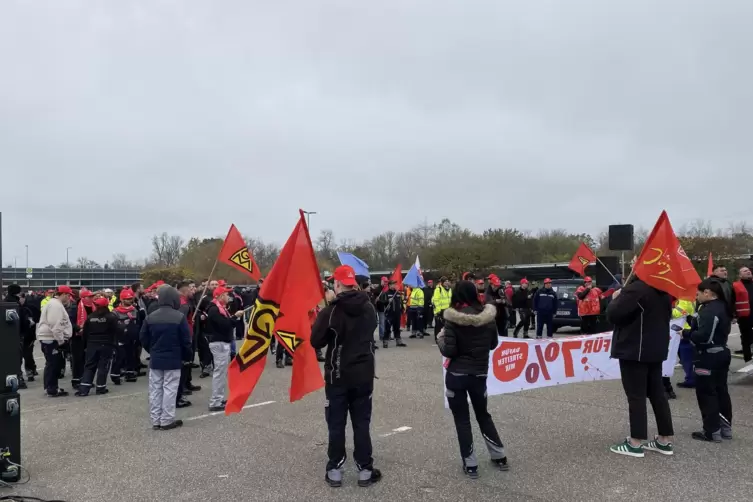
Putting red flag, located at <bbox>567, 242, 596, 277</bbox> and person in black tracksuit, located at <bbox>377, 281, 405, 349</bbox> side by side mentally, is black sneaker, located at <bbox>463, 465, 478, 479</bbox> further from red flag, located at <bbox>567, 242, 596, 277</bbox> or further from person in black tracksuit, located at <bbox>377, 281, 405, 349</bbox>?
red flag, located at <bbox>567, 242, 596, 277</bbox>

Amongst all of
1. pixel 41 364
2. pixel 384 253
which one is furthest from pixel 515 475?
pixel 384 253

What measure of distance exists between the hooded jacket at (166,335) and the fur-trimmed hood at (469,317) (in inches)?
161

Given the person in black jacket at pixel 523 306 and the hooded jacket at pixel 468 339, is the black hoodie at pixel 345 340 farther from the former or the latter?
the person in black jacket at pixel 523 306

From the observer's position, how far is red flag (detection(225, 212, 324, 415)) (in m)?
5.77

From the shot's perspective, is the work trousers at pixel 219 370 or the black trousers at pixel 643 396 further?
the work trousers at pixel 219 370

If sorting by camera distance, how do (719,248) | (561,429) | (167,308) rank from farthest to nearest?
(719,248), (167,308), (561,429)

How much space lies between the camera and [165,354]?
7535 mm

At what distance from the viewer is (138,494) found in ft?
16.4

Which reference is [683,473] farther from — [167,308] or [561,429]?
[167,308]

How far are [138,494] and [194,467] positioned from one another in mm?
755

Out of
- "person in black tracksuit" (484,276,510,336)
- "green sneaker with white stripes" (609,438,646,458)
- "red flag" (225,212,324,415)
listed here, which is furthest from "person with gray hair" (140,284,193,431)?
"person in black tracksuit" (484,276,510,336)

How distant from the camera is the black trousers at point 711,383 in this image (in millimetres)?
6105

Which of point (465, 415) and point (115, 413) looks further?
point (115, 413)

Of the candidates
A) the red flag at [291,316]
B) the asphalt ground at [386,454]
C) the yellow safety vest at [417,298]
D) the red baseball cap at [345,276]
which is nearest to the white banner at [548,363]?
the asphalt ground at [386,454]
